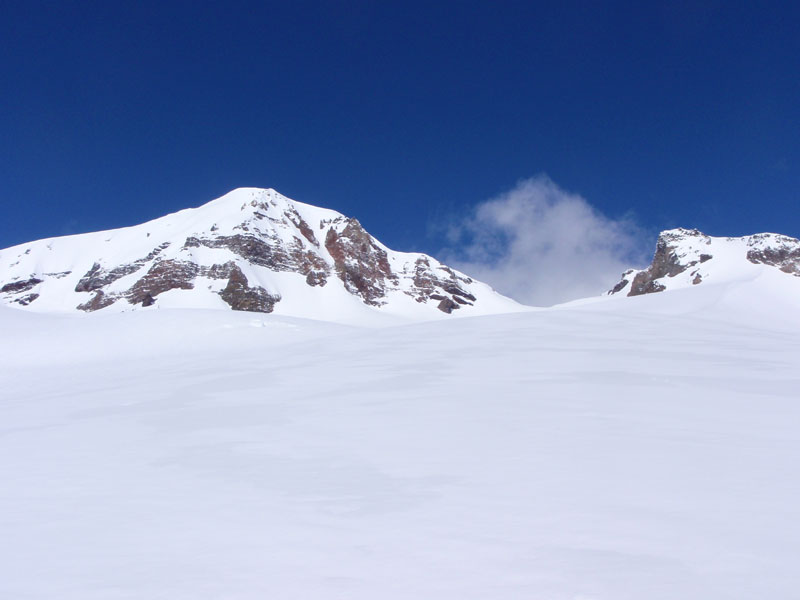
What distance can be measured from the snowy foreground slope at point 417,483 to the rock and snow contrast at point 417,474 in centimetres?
2

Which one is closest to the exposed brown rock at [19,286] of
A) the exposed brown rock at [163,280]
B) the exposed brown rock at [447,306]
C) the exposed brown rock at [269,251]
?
the exposed brown rock at [163,280]

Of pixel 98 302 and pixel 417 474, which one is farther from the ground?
pixel 98 302

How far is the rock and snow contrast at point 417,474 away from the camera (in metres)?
2.51

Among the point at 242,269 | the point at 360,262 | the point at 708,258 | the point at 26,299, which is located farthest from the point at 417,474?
the point at 26,299

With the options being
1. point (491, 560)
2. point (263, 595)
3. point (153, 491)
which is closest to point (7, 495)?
point (153, 491)

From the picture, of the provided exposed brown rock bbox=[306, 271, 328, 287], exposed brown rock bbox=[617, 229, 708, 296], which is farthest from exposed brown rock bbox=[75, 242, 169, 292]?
exposed brown rock bbox=[617, 229, 708, 296]

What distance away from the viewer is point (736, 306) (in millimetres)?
36438

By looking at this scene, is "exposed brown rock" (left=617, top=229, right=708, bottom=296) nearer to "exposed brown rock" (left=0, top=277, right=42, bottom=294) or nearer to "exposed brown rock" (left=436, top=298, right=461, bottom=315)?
"exposed brown rock" (left=436, top=298, right=461, bottom=315)

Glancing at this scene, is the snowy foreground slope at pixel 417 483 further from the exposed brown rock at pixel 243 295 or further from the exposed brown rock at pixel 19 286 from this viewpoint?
the exposed brown rock at pixel 19 286

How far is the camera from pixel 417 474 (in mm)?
3889

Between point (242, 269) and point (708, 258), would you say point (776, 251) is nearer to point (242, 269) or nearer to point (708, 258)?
point (708, 258)

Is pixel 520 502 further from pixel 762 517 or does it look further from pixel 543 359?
pixel 543 359

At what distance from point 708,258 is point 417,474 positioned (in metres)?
111

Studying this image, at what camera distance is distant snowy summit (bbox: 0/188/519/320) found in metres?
105
